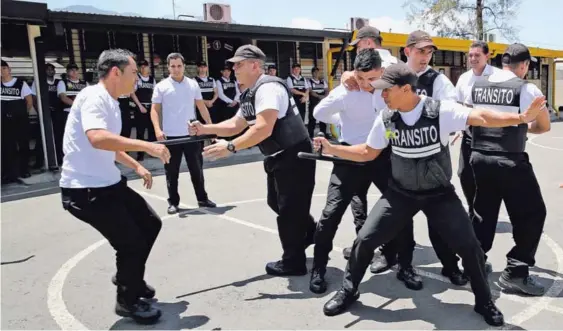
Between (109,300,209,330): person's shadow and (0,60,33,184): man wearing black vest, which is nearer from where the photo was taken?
(109,300,209,330): person's shadow

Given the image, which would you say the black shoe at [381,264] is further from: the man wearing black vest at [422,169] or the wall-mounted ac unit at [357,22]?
the wall-mounted ac unit at [357,22]

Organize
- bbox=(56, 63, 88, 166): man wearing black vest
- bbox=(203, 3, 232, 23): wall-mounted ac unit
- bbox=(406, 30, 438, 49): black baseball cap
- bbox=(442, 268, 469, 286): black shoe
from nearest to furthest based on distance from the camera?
bbox=(442, 268, 469, 286): black shoe
bbox=(406, 30, 438, 49): black baseball cap
bbox=(56, 63, 88, 166): man wearing black vest
bbox=(203, 3, 232, 23): wall-mounted ac unit

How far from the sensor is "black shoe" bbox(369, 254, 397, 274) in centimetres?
445

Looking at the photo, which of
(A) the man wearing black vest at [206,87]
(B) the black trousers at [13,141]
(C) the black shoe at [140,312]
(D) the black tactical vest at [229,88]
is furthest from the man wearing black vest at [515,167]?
(D) the black tactical vest at [229,88]

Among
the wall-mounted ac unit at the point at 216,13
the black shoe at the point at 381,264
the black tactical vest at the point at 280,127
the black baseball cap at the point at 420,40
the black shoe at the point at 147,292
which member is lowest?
the black shoe at the point at 381,264

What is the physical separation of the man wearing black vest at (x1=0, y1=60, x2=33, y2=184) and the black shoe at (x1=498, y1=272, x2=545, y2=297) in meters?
8.37

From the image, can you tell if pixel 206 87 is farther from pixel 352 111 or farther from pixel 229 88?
pixel 352 111

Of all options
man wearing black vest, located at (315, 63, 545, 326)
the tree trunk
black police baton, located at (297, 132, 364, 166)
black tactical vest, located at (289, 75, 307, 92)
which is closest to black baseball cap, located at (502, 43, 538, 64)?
man wearing black vest, located at (315, 63, 545, 326)

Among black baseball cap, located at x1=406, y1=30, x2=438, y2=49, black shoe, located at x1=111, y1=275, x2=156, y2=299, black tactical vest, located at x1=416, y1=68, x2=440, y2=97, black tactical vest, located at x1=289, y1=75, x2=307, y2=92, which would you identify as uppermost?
black baseball cap, located at x1=406, y1=30, x2=438, y2=49

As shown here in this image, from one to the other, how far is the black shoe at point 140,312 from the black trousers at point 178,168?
10.3 feet

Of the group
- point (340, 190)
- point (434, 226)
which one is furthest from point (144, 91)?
point (434, 226)

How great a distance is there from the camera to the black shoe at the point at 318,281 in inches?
159

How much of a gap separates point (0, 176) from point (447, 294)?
802 centimetres

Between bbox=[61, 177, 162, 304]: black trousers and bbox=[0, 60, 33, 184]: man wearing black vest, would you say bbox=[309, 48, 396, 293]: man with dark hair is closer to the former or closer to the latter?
bbox=[61, 177, 162, 304]: black trousers
